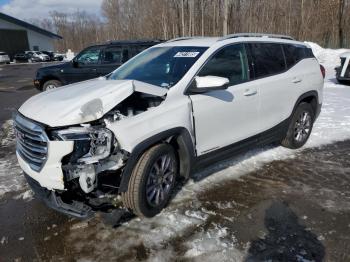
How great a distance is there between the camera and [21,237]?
3.53 meters

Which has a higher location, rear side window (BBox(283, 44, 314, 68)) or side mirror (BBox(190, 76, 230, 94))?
rear side window (BBox(283, 44, 314, 68))

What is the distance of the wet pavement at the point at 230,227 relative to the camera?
3221 millimetres

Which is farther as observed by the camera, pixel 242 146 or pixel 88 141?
pixel 242 146

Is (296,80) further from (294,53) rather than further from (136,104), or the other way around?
(136,104)

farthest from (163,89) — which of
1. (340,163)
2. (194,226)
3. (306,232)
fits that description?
(340,163)

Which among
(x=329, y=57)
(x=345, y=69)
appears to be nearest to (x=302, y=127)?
(x=345, y=69)

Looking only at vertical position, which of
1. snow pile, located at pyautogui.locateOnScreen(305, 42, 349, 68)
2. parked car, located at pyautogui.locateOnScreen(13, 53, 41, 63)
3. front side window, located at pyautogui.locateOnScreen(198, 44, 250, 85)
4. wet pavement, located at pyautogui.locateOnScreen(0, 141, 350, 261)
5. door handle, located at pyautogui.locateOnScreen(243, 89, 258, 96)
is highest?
front side window, located at pyautogui.locateOnScreen(198, 44, 250, 85)

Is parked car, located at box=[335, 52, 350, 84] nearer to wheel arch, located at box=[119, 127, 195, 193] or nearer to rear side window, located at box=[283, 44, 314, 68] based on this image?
rear side window, located at box=[283, 44, 314, 68]

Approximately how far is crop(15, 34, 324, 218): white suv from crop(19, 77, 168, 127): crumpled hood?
0.03 feet

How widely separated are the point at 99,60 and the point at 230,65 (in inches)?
256

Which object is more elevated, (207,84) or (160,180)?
(207,84)

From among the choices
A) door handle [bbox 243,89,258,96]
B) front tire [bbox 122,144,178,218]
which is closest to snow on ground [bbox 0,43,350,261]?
front tire [bbox 122,144,178,218]

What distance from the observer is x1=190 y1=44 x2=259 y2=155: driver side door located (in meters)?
4.04

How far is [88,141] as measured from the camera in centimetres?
321
